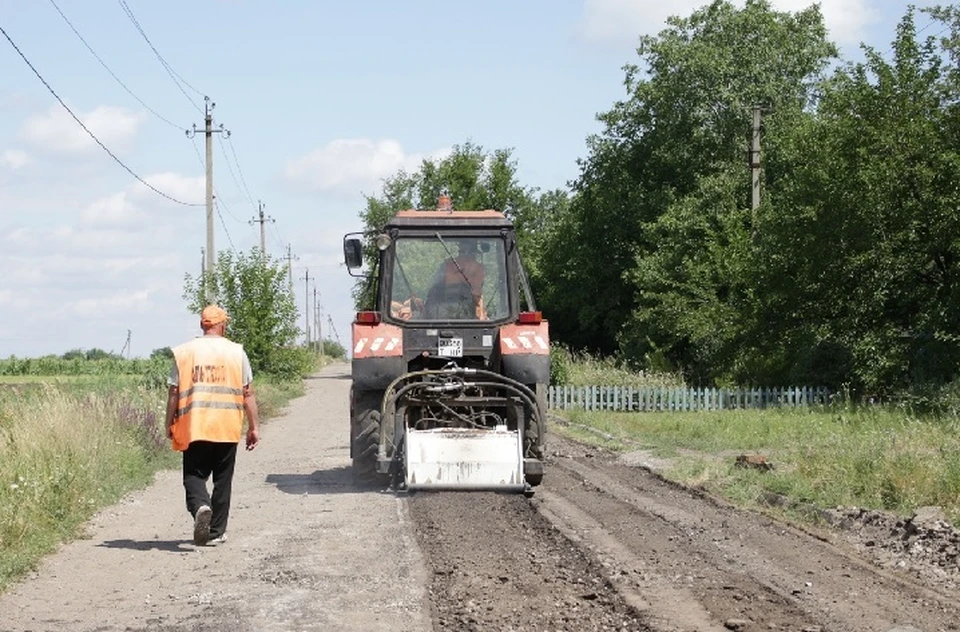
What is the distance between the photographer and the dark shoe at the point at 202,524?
35.5ft

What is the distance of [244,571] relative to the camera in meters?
9.68

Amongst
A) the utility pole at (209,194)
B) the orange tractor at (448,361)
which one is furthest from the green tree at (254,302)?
the orange tractor at (448,361)

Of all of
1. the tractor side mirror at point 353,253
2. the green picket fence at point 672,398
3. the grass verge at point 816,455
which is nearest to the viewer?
the grass verge at point 816,455

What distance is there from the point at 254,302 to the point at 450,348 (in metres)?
24.1

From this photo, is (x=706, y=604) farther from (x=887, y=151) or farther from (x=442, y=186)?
(x=442, y=186)

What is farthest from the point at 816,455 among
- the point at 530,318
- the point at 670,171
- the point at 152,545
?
the point at 670,171

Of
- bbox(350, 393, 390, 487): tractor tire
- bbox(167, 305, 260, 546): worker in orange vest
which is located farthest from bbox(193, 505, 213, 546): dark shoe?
bbox(350, 393, 390, 487): tractor tire

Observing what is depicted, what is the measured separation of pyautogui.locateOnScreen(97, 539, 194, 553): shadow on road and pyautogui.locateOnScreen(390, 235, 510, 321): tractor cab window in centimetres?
484

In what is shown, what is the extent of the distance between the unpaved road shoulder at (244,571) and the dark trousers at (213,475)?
0.93ft

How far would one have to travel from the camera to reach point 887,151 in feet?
95.0

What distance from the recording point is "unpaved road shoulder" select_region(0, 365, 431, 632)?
8047 millimetres

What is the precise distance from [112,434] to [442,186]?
56998 mm

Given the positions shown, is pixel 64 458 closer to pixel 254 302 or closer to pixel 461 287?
pixel 461 287

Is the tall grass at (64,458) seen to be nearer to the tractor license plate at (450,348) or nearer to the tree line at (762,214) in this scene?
the tractor license plate at (450,348)
